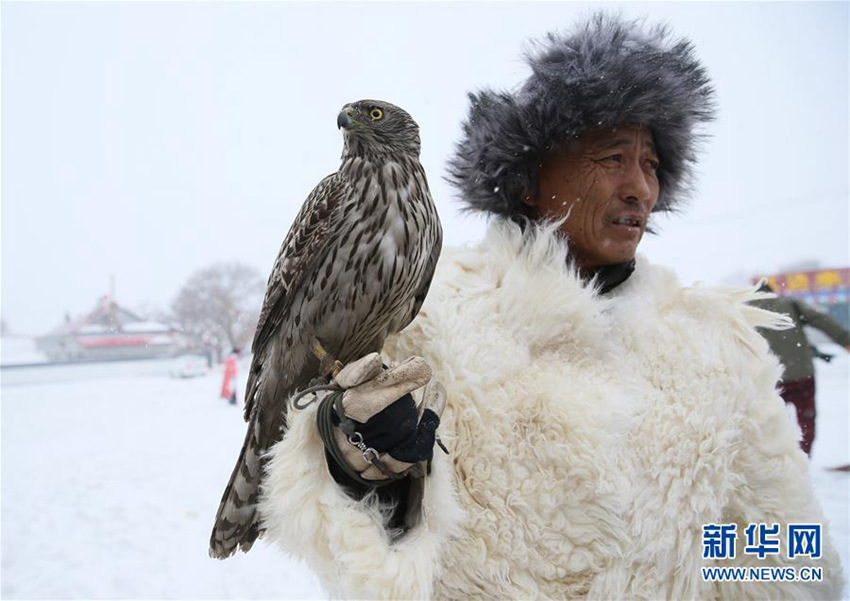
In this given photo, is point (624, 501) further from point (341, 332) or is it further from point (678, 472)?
point (341, 332)

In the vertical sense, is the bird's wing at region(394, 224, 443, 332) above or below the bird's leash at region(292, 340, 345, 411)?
above

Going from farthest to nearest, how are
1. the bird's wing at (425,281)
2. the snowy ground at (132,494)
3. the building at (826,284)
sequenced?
the building at (826,284)
the snowy ground at (132,494)
the bird's wing at (425,281)

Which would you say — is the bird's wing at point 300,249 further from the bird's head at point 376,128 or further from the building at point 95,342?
the building at point 95,342

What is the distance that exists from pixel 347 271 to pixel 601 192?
2.62 ft

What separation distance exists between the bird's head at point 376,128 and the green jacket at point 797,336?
8.23ft

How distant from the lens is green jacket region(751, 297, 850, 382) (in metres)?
2.99

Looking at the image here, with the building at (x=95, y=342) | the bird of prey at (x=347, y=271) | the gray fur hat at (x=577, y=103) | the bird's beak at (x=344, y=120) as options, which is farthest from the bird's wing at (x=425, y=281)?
the building at (x=95, y=342)

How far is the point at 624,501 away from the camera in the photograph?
1.24m

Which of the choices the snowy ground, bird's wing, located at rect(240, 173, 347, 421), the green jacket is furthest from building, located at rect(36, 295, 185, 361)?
the green jacket

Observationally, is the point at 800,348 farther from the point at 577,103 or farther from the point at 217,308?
the point at 217,308

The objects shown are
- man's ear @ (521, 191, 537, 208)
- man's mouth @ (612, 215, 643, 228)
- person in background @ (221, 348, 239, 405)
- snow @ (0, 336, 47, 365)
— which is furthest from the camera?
person in background @ (221, 348, 239, 405)

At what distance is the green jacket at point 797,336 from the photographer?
299 centimetres

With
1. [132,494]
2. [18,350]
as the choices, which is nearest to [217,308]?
[132,494]

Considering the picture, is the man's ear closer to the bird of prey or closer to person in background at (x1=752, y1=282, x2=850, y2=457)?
the bird of prey
